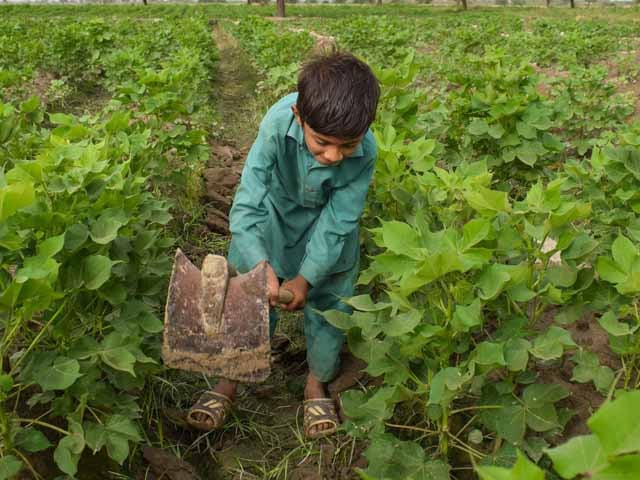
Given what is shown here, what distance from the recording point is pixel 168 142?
4254mm

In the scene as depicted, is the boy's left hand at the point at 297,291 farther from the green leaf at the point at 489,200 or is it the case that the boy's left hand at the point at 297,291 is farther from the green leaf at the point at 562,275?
the green leaf at the point at 562,275

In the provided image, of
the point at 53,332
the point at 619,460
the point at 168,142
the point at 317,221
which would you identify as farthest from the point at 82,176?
the point at 168,142

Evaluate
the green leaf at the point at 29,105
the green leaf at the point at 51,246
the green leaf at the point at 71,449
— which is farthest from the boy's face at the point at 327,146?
the green leaf at the point at 29,105

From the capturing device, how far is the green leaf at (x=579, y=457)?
812mm

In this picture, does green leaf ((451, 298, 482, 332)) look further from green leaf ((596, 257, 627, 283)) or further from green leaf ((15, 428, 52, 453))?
green leaf ((15, 428, 52, 453))

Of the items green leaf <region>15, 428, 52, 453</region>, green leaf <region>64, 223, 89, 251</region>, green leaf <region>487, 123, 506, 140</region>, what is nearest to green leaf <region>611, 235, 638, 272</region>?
green leaf <region>64, 223, 89, 251</region>

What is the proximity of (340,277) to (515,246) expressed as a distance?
3.02 feet

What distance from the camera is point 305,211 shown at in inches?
107

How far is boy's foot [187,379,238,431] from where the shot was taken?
258 centimetres

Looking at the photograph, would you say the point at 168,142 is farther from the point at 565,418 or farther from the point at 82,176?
the point at 565,418

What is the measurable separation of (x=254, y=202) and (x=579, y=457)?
71.7 inches

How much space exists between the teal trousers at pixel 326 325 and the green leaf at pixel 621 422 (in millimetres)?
1969

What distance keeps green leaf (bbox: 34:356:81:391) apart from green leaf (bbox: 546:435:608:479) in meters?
1.44

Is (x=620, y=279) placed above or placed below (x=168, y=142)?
above
